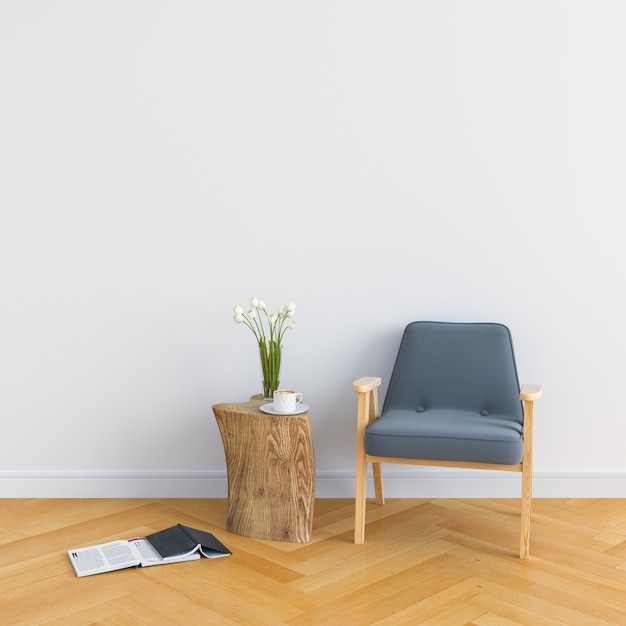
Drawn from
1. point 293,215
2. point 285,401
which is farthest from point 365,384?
point 293,215

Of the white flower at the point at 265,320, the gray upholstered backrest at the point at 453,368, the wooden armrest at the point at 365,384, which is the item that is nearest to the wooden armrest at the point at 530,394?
the gray upholstered backrest at the point at 453,368

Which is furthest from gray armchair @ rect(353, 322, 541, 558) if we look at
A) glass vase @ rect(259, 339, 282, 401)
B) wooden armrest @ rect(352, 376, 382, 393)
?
glass vase @ rect(259, 339, 282, 401)

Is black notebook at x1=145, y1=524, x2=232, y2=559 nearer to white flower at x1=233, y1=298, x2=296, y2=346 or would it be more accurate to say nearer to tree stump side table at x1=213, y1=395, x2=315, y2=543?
tree stump side table at x1=213, y1=395, x2=315, y2=543

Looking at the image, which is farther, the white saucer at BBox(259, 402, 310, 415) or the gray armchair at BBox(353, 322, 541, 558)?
the white saucer at BBox(259, 402, 310, 415)

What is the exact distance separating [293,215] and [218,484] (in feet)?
4.11

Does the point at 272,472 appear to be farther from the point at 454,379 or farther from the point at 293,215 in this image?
the point at 293,215

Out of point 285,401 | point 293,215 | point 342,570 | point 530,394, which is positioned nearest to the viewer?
point 342,570

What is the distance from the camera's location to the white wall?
138 inches

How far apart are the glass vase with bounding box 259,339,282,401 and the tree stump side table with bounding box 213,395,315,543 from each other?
18 centimetres

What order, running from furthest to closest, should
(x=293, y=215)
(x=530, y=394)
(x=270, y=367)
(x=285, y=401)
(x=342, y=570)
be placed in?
1. (x=293, y=215)
2. (x=270, y=367)
3. (x=285, y=401)
4. (x=530, y=394)
5. (x=342, y=570)

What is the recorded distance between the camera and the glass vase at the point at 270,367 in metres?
3.29

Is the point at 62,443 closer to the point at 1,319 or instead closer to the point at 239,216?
the point at 1,319

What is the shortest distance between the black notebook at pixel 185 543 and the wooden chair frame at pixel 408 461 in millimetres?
537

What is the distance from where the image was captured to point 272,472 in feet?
10.2
